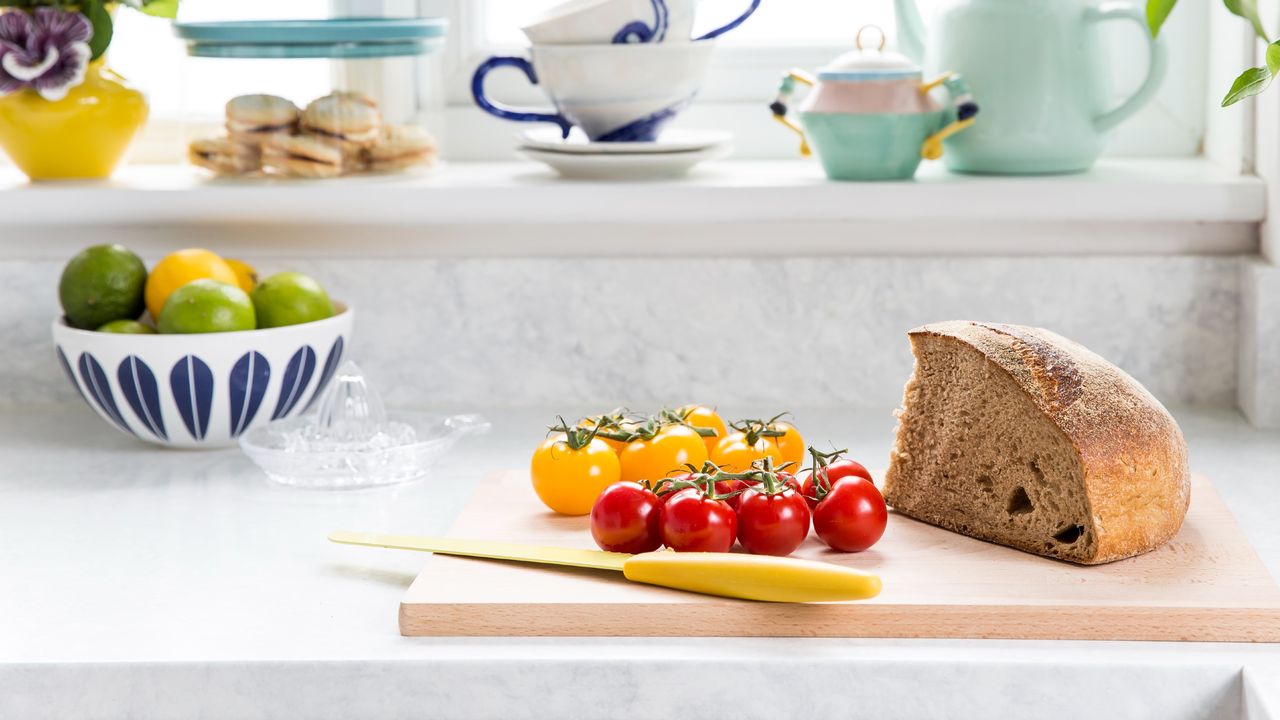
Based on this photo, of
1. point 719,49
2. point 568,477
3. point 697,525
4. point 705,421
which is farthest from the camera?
point 719,49

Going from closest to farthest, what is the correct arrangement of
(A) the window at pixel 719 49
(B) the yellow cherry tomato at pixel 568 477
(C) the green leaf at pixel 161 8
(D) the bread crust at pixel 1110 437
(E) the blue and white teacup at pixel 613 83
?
(D) the bread crust at pixel 1110 437, (B) the yellow cherry tomato at pixel 568 477, (E) the blue and white teacup at pixel 613 83, (C) the green leaf at pixel 161 8, (A) the window at pixel 719 49

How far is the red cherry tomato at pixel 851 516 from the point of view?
1.02 meters

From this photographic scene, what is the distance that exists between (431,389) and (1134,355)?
747 millimetres

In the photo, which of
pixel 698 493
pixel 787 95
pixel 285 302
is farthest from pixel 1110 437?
pixel 285 302

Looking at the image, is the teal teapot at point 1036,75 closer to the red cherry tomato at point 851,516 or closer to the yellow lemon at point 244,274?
the red cherry tomato at point 851,516

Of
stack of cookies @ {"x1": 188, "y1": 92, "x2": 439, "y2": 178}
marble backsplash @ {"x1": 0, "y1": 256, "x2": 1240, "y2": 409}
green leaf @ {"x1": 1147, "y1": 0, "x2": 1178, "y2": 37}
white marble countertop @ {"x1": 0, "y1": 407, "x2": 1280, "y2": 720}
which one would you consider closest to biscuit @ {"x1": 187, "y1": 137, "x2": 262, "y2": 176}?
stack of cookies @ {"x1": 188, "y1": 92, "x2": 439, "y2": 178}

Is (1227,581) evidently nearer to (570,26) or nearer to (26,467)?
(570,26)

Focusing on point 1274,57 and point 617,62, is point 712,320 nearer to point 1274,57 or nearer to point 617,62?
point 617,62

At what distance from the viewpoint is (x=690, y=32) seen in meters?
1.50

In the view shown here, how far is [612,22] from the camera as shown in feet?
4.78

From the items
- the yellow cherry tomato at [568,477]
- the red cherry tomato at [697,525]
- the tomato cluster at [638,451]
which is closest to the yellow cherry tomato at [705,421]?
the tomato cluster at [638,451]

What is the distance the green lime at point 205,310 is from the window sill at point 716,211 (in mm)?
200

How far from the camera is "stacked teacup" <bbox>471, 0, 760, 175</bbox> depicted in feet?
4.79

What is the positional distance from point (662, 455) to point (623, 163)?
1.39ft
